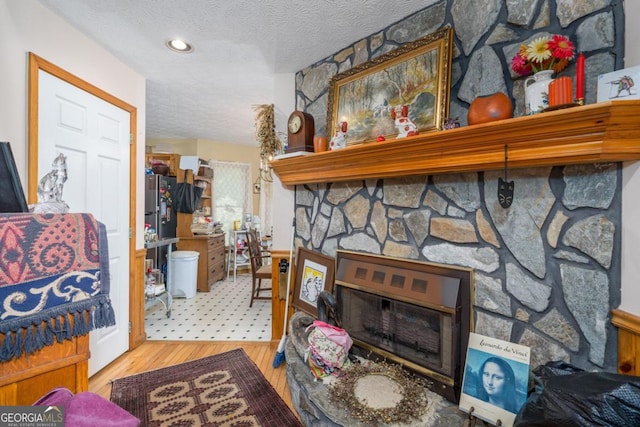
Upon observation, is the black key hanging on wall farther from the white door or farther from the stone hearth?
the white door

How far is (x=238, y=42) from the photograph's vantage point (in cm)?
218

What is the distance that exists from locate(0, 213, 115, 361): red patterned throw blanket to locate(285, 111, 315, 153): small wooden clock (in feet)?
4.69

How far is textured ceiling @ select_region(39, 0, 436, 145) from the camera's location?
1794mm

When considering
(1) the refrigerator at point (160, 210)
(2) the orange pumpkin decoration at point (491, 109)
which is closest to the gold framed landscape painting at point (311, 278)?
(2) the orange pumpkin decoration at point (491, 109)

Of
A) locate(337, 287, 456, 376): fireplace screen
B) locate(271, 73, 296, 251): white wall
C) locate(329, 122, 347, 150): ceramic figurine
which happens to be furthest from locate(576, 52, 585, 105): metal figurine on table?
locate(271, 73, 296, 251): white wall

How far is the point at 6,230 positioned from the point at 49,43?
152 cm

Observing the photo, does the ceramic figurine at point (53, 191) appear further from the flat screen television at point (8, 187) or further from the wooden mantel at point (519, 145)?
the wooden mantel at point (519, 145)

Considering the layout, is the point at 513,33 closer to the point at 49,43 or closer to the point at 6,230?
the point at 6,230

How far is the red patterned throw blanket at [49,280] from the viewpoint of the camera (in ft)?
3.38

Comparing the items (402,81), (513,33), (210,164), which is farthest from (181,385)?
(210,164)

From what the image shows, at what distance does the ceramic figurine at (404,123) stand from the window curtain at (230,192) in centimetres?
448

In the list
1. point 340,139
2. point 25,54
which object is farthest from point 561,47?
point 25,54

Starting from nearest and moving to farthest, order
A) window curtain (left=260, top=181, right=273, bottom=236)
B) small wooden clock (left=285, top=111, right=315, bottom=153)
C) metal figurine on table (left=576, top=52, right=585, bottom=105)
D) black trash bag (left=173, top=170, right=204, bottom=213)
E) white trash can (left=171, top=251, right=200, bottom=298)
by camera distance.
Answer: metal figurine on table (left=576, top=52, right=585, bottom=105) < small wooden clock (left=285, top=111, right=315, bottom=153) < white trash can (left=171, top=251, right=200, bottom=298) < black trash bag (left=173, top=170, right=204, bottom=213) < window curtain (left=260, top=181, right=273, bottom=236)

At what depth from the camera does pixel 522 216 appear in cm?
139
